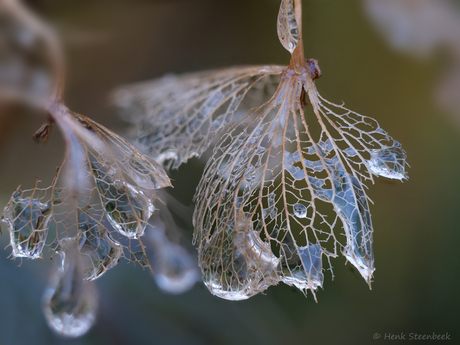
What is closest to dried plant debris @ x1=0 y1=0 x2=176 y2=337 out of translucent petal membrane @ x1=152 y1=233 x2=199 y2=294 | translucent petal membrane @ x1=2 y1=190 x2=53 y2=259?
translucent petal membrane @ x1=2 y1=190 x2=53 y2=259

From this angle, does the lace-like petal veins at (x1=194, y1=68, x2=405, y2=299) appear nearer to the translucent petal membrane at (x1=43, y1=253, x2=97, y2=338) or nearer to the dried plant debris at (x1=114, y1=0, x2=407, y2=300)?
the dried plant debris at (x1=114, y1=0, x2=407, y2=300)

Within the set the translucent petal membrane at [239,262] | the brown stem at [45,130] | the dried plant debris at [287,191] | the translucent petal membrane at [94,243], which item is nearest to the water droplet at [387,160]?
the dried plant debris at [287,191]

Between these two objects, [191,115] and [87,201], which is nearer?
[87,201]

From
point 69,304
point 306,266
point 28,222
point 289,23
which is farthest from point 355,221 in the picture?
point 69,304

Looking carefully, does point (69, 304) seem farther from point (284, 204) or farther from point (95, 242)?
point (284, 204)

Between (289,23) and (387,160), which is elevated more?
(289,23)

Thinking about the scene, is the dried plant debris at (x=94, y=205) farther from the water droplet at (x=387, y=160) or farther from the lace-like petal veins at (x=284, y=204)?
the water droplet at (x=387, y=160)

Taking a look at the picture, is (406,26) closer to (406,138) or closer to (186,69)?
(406,138)
